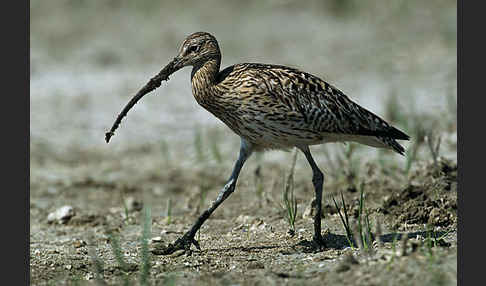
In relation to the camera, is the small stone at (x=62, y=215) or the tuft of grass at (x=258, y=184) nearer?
the small stone at (x=62, y=215)

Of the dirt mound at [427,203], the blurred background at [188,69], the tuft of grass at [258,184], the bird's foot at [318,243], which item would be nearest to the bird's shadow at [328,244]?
the bird's foot at [318,243]

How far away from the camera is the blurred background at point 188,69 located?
11664mm

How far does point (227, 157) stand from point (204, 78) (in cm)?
369

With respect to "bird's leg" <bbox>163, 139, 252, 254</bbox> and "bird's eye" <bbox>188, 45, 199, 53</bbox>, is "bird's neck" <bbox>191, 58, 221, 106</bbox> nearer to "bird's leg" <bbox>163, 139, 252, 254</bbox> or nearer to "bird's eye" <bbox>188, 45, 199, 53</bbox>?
"bird's eye" <bbox>188, 45, 199, 53</bbox>

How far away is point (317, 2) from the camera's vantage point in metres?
16.7

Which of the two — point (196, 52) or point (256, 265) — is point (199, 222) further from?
point (196, 52)

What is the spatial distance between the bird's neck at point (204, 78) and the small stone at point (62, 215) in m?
2.29

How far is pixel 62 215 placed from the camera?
8148 mm

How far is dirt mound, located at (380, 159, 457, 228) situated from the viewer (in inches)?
275

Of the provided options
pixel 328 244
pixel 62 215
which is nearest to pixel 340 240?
pixel 328 244

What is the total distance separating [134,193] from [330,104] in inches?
139

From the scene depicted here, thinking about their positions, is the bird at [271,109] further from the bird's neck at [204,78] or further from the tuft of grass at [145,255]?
the tuft of grass at [145,255]

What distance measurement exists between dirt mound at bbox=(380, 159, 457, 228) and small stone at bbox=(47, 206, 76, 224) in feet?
10.5

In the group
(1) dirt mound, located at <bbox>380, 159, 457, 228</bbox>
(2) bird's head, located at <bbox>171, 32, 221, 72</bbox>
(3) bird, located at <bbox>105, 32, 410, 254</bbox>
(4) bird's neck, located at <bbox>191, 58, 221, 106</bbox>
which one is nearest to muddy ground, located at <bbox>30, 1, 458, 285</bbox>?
(1) dirt mound, located at <bbox>380, 159, 457, 228</bbox>
